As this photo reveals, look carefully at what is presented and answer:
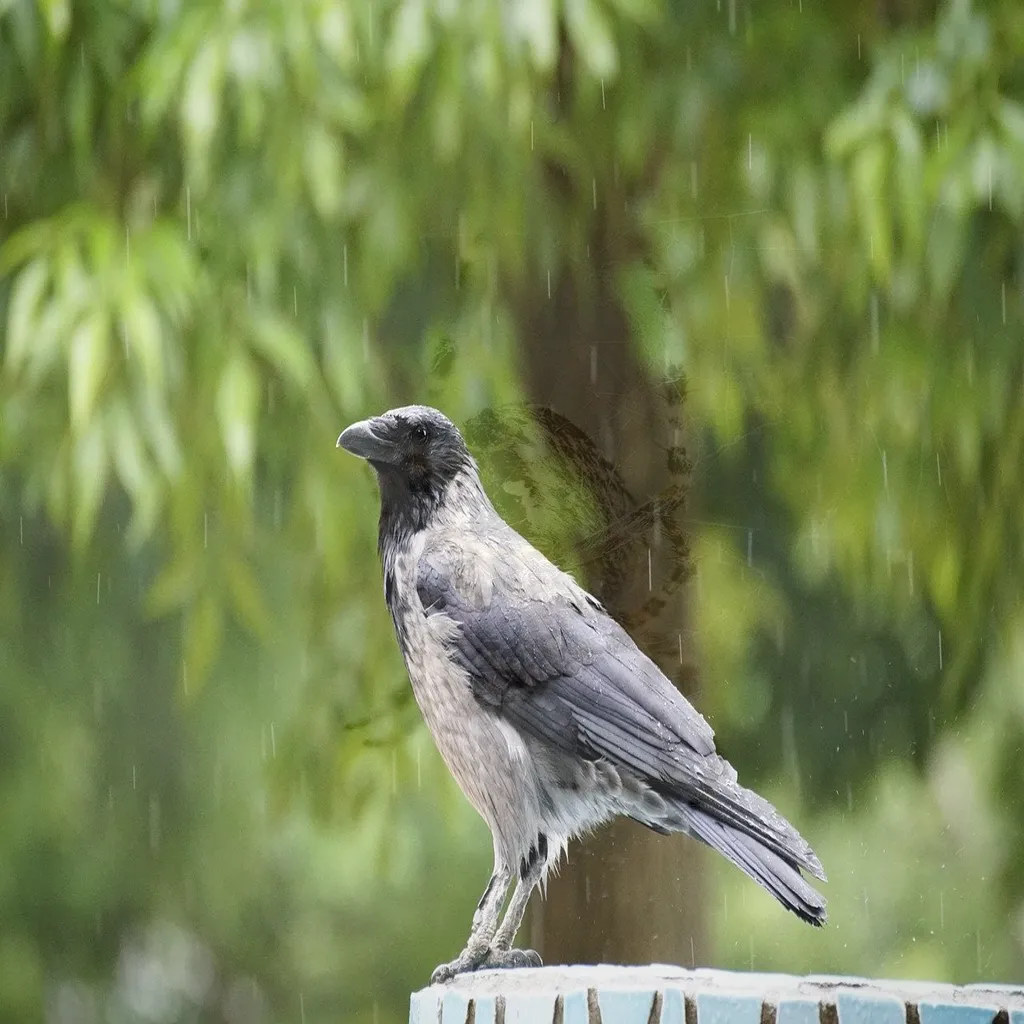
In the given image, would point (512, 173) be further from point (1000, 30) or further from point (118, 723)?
point (118, 723)

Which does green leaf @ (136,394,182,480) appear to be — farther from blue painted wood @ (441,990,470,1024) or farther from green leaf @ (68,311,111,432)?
blue painted wood @ (441,990,470,1024)

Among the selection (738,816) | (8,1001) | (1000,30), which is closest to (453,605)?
(738,816)

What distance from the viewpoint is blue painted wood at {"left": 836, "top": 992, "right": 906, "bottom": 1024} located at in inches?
39.3

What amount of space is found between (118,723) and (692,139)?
1023mm

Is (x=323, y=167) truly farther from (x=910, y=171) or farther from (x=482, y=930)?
(x=482, y=930)

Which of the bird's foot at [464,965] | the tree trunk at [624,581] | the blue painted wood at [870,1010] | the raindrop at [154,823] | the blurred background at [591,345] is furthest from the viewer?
the raindrop at [154,823]

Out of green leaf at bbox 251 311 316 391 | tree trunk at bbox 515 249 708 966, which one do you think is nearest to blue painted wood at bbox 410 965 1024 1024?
tree trunk at bbox 515 249 708 966

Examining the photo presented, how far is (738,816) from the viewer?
1.14 metres

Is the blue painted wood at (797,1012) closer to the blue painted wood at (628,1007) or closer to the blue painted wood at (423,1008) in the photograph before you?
the blue painted wood at (628,1007)

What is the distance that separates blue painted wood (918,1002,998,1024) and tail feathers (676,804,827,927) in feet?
0.36

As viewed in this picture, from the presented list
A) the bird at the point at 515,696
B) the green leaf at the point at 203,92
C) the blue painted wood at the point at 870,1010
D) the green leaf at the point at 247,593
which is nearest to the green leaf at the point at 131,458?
the green leaf at the point at 247,593

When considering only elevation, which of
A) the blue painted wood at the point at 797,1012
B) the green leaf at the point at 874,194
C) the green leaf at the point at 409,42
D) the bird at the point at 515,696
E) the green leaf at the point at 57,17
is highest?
the green leaf at the point at 57,17

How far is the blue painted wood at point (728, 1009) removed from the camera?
3.32ft

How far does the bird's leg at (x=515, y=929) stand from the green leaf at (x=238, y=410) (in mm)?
573
